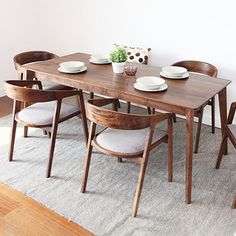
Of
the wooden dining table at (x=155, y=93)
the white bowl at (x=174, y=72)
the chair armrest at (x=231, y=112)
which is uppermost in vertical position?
the white bowl at (x=174, y=72)

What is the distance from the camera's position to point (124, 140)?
2.01 meters

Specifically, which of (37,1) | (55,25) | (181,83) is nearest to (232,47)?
(181,83)

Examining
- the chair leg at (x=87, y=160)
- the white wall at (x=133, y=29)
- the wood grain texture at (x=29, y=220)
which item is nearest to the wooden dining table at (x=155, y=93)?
the chair leg at (x=87, y=160)

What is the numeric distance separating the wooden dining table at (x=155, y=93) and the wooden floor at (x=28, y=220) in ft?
2.65

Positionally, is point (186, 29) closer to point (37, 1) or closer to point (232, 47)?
point (232, 47)

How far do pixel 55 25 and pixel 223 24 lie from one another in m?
2.11

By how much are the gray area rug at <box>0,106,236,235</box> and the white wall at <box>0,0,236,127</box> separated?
35.3 inches

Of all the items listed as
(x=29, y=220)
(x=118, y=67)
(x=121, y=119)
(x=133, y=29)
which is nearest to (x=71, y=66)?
(x=118, y=67)

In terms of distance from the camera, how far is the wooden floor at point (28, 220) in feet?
6.07

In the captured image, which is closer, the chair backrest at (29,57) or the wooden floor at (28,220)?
the wooden floor at (28,220)

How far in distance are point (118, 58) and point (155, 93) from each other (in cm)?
53

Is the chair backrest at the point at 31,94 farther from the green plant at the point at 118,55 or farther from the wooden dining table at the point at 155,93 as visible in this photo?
the green plant at the point at 118,55

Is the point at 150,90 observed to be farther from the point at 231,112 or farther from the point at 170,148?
the point at 231,112

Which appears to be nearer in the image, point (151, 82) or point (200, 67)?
point (151, 82)
